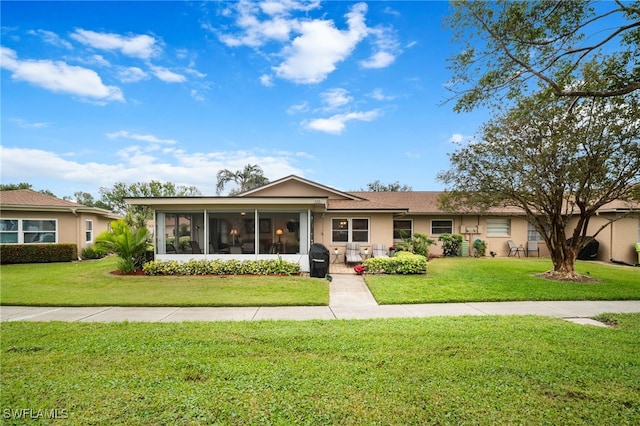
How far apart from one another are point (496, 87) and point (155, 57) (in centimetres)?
1260

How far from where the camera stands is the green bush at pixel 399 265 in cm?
1087

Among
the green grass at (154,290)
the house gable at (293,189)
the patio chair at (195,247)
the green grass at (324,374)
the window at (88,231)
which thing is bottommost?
the green grass at (154,290)

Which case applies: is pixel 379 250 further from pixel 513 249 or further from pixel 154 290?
pixel 154 290

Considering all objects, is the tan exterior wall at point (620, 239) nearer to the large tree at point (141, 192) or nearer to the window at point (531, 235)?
the window at point (531, 235)

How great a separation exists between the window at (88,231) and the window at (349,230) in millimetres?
14052

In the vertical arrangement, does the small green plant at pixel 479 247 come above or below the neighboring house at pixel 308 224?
below

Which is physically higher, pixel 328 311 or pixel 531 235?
pixel 531 235

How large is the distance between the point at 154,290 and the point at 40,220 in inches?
471

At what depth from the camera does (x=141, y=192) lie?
113 ft

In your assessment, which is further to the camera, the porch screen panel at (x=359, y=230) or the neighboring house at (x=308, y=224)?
the porch screen panel at (x=359, y=230)

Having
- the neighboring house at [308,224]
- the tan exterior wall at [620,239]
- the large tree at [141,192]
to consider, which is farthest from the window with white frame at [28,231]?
the tan exterior wall at [620,239]

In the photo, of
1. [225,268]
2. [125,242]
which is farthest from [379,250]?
[125,242]

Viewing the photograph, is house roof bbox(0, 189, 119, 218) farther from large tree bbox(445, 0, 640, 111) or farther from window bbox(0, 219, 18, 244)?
large tree bbox(445, 0, 640, 111)

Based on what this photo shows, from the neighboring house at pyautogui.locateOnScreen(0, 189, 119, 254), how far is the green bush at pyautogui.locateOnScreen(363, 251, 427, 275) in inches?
619
